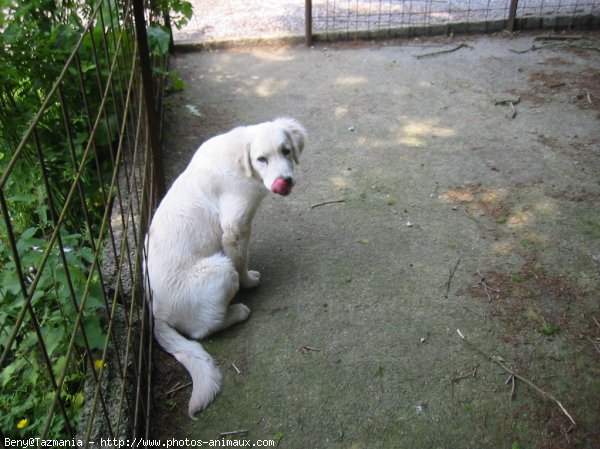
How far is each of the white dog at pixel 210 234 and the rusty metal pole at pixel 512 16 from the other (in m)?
5.87

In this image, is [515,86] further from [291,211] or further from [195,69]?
[195,69]

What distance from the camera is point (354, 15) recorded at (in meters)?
8.46

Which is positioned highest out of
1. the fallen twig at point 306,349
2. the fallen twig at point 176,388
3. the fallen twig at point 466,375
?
the fallen twig at point 306,349

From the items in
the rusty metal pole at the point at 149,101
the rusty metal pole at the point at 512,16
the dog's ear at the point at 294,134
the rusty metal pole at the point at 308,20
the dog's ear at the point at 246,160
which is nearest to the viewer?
the dog's ear at the point at 246,160

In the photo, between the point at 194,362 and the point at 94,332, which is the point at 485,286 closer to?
the point at 194,362

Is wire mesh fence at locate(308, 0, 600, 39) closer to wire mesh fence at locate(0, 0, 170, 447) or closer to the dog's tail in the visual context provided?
wire mesh fence at locate(0, 0, 170, 447)

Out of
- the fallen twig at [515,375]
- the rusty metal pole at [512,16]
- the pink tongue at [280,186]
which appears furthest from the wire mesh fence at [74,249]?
the rusty metal pole at [512,16]

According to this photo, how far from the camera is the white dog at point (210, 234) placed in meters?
2.92

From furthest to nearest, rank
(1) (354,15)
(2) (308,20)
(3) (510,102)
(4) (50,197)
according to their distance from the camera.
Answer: (1) (354,15), (2) (308,20), (3) (510,102), (4) (50,197)

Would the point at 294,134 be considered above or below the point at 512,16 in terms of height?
below

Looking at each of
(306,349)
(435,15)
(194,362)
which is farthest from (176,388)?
(435,15)

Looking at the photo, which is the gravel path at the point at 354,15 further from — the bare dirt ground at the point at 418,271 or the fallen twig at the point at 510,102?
the fallen twig at the point at 510,102

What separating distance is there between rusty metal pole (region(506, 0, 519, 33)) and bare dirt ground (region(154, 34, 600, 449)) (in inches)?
62.6

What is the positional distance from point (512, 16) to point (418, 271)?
19.2 ft
